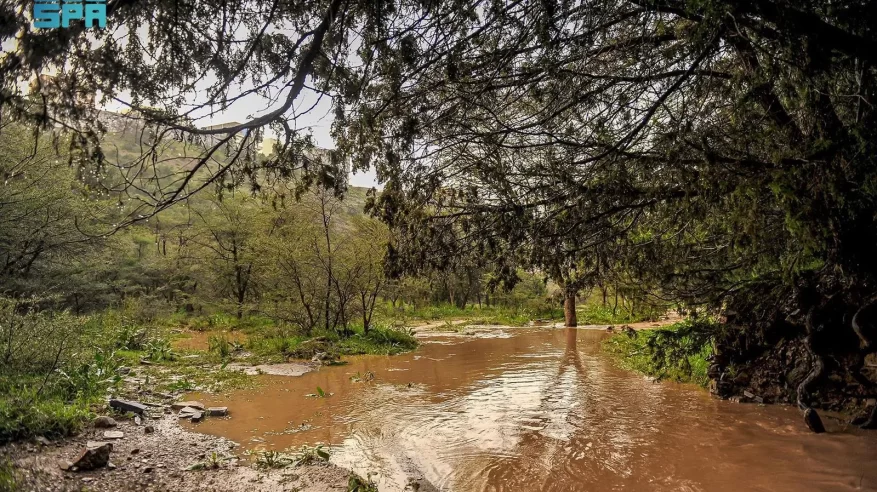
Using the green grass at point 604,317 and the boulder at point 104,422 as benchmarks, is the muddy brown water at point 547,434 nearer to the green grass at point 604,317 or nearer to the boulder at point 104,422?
the boulder at point 104,422

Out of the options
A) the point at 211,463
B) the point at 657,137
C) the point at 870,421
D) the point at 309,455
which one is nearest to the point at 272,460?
the point at 309,455

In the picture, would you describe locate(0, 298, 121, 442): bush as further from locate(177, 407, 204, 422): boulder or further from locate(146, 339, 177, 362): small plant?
locate(146, 339, 177, 362): small plant

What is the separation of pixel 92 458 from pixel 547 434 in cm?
533

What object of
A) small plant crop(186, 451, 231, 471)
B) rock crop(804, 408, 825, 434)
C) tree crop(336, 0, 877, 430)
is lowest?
small plant crop(186, 451, 231, 471)

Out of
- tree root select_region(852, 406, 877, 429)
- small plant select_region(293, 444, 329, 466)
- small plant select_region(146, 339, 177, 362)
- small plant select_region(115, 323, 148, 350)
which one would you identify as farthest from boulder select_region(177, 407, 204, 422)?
tree root select_region(852, 406, 877, 429)

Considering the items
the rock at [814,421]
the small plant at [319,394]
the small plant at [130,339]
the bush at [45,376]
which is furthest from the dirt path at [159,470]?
the small plant at [130,339]

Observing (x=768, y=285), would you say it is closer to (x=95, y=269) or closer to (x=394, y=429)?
(x=394, y=429)

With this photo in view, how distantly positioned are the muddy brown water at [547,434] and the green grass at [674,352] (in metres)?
0.45

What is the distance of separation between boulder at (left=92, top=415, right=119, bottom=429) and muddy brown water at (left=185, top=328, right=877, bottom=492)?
1.16m

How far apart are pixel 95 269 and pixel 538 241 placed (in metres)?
17.3

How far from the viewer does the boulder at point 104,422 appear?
6.15m

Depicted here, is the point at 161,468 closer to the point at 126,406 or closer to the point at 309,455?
the point at 309,455

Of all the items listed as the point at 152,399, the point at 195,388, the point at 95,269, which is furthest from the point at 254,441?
the point at 95,269

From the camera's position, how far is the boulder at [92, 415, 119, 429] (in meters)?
6.15
